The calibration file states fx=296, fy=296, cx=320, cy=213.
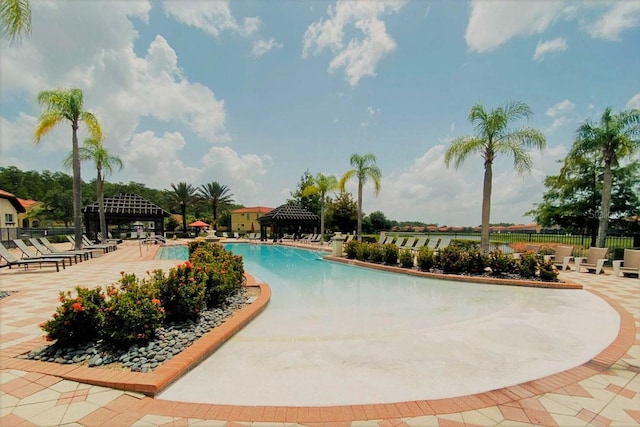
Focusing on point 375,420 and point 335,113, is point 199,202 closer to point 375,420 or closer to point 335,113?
point 335,113

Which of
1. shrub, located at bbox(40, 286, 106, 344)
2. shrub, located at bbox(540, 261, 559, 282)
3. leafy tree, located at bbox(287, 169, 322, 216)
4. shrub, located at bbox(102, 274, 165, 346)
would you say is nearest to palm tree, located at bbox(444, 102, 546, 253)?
shrub, located at bbox(540, 261, 559, 282)

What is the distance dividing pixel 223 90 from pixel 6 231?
17.9 meters

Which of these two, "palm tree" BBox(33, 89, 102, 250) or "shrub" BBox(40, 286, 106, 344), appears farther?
"palm tree" BBox(33, 89, 102, 250)

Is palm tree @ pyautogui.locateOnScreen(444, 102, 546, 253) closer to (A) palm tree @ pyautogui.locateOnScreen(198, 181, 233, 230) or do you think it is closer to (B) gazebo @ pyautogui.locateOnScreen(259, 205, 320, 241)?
(B) gazebo @ pyautogui.locateOnScreen(259, 205, 320, 241)

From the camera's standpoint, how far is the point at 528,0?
819 centimetres

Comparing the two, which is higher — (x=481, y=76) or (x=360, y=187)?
(x=481, y=76)

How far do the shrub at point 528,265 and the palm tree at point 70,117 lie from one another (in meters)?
18.2

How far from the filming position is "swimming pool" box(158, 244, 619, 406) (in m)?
2.98

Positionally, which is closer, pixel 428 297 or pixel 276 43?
pixel 428 297

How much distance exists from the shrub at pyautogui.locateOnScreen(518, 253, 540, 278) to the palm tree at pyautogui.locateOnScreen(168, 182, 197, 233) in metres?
34.4

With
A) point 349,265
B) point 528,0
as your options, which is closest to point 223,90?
point 349,265

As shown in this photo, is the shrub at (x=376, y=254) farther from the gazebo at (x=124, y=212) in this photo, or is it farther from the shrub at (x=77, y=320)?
the gazebo at (x=124, y=212)

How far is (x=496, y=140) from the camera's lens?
10953mm

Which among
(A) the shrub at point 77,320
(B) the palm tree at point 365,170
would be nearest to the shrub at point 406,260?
(A) the shrub at point 77,320
